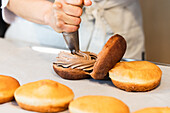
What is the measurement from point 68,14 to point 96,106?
523mm

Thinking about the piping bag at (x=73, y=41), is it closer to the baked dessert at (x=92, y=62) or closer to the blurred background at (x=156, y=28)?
the baked dessert at (x=92, y=62)

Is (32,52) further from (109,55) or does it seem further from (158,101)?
(158,101)

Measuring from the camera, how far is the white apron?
4.99 feet

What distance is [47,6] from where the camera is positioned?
1324mm

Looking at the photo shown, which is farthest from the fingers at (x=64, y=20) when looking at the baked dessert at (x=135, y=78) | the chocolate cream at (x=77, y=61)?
the baked dessert at (x=135, y=78)

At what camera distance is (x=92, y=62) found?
3.12ft

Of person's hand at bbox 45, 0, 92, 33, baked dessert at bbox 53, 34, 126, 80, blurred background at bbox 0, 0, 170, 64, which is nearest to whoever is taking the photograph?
A: baked dessert at bbox 53, 34, 126, 80

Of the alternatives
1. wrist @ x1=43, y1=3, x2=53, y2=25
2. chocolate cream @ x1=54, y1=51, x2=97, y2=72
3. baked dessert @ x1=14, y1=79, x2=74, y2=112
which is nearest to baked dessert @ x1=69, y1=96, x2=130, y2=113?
baked dessert @ x1=14, y1=79, x2=74, y2=112

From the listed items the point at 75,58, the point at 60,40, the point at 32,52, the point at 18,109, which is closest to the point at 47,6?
the point at 32,52

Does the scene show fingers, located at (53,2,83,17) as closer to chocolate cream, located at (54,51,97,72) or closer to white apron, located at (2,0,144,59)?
chocolate cream, located at (54,51,97,72)

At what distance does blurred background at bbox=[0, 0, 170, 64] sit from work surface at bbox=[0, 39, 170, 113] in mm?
1069

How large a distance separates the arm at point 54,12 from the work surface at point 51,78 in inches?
7.7

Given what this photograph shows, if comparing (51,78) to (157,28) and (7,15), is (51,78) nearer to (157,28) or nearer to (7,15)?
(7,15)

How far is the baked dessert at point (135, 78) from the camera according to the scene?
83cm
